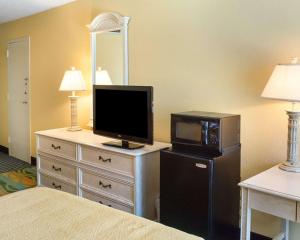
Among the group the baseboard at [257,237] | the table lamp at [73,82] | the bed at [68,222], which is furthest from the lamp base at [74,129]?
the baseboard at [257,237]

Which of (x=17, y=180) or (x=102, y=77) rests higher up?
(x=102, y=77)

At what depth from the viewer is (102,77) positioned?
3.72m

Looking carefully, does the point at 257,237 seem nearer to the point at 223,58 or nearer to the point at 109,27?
the point at 223,58

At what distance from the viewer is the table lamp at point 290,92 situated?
6.59 ft

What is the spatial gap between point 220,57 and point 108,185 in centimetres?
146

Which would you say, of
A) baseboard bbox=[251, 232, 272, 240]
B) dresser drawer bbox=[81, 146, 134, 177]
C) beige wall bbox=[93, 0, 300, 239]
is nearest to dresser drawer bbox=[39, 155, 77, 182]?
dresser drawer bbox=[81, 146, 134, 177]

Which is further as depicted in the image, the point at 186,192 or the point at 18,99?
the point at 18,99

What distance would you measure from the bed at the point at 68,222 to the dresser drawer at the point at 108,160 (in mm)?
940

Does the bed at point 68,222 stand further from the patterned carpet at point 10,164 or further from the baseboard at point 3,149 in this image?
the baseboard at point 3,149

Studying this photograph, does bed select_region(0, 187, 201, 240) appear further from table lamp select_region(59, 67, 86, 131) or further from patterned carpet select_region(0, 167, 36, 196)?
patterned carpet select_region(0, 167, 36, 196)

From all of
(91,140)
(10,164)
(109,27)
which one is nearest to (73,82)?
(109,27)

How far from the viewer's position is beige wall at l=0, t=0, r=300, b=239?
95.7 inches

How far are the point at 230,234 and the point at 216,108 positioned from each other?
100 cm

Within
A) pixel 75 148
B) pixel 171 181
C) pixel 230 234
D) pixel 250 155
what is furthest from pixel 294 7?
pixel 75 148
